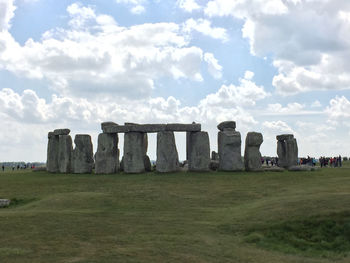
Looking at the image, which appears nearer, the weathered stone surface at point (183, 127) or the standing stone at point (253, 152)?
the weathered stone surface at point (183, 127)

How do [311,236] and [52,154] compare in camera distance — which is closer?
[311,236]

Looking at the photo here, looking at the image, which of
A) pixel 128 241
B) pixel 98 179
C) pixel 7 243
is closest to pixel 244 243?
pixel 128 241

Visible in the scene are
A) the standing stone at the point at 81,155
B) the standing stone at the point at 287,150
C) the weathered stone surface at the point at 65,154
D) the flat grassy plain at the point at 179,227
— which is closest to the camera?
the flat grassy plain at the point at 179,227

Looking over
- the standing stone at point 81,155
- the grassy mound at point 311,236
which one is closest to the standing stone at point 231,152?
the standing stone at point 81,155

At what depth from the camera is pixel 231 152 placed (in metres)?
35.1

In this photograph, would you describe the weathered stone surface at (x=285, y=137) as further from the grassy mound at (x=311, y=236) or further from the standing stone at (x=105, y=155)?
the grassy mound at (x=311, y=236)

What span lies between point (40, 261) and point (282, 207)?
970 cm

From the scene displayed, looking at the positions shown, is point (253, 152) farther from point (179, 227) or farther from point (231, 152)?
point (179, 227)

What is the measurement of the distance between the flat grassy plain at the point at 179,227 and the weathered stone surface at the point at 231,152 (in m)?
9.23

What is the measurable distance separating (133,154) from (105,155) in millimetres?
2614

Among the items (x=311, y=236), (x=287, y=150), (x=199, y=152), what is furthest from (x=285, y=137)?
(x=311, y=236)

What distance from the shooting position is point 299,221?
50.4 ft

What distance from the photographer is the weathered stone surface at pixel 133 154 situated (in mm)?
35031

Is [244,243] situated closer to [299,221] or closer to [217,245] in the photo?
[217,245]
